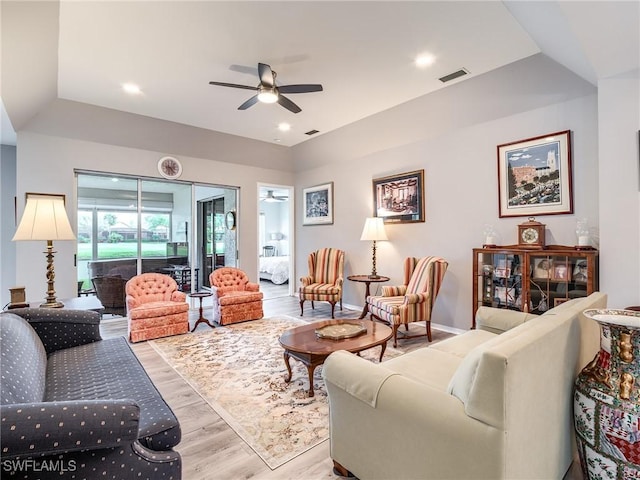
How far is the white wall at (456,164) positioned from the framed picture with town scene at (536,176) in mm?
77

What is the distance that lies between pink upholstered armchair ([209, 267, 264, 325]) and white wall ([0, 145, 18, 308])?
3.08 meters

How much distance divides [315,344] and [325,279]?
2.93 metres

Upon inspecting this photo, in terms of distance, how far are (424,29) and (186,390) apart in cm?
365

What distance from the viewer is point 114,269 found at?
5.05 meters

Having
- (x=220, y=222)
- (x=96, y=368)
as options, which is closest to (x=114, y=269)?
(x=220, y=222)

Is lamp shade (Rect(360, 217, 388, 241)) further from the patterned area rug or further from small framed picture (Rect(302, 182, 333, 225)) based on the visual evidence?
the patterned area rug

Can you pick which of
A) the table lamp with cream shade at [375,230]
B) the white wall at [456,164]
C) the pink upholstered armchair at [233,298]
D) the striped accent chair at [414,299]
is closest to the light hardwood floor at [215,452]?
the pink upholstered armchair at [233,298]

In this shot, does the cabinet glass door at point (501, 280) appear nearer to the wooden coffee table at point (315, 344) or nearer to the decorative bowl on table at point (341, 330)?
the wooden coffee table at point (315, 344)

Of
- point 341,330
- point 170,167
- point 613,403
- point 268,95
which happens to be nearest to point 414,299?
point 341,330

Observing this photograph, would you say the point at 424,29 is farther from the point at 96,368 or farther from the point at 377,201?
the point at 96,368

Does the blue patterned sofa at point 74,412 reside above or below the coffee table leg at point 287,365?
above

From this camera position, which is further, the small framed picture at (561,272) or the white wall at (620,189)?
the small framed picture at (561,272)

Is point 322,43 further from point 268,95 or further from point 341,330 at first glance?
point 341,330

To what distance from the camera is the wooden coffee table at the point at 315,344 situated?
247 centimetres
